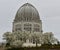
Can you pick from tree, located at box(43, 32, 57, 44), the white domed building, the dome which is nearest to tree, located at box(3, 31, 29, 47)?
tree, located at box(43, 32, 57, 44)

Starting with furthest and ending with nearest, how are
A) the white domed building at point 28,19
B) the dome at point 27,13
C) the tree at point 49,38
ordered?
the dome at point 27,13
the white domed building at point 28,19
the tree at point 49,38

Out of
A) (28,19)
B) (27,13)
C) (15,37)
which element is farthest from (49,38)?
(27,13)

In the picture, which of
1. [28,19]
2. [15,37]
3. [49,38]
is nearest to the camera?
[15,37]

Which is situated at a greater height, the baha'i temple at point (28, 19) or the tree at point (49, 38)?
the baha'i temple at point (28, 19)

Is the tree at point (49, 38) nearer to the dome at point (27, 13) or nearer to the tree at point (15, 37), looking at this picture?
the tree at point (15, 37)

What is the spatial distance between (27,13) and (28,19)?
6.22 feet

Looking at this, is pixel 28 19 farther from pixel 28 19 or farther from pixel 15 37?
pixel 15 37

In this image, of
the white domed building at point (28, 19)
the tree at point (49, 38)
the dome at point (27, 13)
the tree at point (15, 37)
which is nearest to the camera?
the tree at point (15, 37)

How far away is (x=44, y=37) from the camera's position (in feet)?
218

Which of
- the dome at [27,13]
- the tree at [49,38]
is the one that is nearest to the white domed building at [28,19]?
the dome at [27,13]

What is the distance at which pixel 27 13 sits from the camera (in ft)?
276

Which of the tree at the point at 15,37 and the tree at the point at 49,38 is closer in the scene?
the tree at the point at 15,37

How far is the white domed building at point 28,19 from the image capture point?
3270 inches

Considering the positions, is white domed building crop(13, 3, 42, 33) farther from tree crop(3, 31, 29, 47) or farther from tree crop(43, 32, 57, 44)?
tree crop(3, 31, 29, 47)
